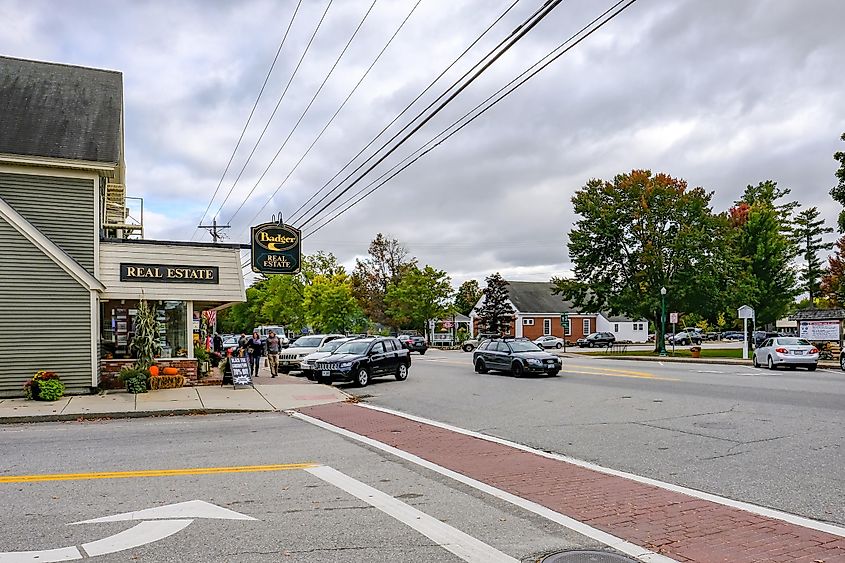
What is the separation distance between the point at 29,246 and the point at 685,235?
3950cm

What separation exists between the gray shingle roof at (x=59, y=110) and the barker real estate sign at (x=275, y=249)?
4919 millimetres

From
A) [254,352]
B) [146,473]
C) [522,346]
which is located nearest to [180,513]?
[146,473]

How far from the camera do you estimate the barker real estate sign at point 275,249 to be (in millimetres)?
21766

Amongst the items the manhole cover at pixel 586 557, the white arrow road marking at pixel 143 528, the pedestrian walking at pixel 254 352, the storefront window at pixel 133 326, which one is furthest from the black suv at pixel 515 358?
the manhole cover at pixel 586 557

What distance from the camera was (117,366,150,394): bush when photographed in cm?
1825

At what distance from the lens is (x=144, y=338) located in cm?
1902

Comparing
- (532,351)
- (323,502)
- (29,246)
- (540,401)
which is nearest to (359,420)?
(540,401)

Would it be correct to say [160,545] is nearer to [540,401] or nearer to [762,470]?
[762,470]

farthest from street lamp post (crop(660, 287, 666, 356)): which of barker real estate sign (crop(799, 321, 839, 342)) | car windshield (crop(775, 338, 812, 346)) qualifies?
car windshield (crop(775, 338, 812, 346))

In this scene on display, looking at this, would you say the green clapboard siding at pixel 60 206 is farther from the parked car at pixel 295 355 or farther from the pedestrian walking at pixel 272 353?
the parked car at pixel 295 355

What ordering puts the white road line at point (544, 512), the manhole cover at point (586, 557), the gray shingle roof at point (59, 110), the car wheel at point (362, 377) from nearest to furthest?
the manhole cover at point (586, 557) < the white road line at point (544, 512) < the gray shingle roof at point (59, 110) < the car wheel at point (362, 377)

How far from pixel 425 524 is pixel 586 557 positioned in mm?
1551

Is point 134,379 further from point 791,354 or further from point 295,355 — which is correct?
point 791,354

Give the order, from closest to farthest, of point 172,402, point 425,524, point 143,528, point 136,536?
1. point 136,536
2. point 143,528
3. point 425,524
4. point 172,402
